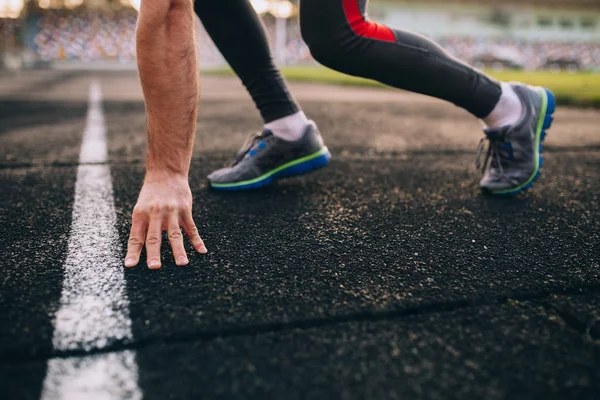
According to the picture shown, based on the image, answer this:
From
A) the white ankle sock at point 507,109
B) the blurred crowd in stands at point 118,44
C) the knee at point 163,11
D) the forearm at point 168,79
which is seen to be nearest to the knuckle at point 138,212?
the forearm at point 168,79

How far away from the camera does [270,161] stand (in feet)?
6.16

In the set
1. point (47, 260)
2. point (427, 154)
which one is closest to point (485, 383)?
point (47, 260)

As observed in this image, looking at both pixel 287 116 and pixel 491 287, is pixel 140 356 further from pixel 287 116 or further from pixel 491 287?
pixel 287 116

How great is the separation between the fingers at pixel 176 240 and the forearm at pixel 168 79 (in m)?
0.12

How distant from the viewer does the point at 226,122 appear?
4.04 metres

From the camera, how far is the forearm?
3.69 ft

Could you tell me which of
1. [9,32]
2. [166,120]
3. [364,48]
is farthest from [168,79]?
[9,32]

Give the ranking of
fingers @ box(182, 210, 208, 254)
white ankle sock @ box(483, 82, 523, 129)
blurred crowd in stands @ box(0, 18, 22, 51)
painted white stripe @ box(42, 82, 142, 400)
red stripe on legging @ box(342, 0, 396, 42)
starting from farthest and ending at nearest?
1. blurred crowd in stands @ box(0, 18, 22, 51)
2. white ankle sock @ box(483, 82, 523, 129)
3. red stripe on legging @ box(342, 0, 396, 42)
4. fingers @ box(182, 210, 208, 254)
5. painted white stripe @ box(42, 82, 142, 400)

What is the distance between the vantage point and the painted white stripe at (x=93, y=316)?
2.36 ft

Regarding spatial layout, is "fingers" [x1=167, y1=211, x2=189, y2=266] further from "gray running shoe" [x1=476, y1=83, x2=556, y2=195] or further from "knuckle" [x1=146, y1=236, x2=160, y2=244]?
"gray running shoe" [x1=476, y1=83, x2=556, y2=195]

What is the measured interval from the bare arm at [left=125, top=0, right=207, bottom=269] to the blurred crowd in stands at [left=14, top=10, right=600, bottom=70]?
34.3m

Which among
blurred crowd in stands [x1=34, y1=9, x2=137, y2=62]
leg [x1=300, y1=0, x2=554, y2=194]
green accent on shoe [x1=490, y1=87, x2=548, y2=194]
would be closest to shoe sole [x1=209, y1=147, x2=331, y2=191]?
leg [x1=300, y1=0, x2=554, y2=194]

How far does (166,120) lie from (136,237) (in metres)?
0.29

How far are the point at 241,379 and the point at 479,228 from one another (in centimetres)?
97
